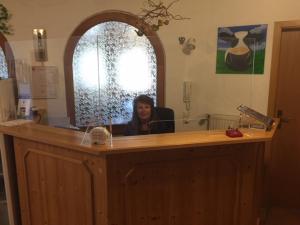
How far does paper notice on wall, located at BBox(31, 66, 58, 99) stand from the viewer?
92.9 inches

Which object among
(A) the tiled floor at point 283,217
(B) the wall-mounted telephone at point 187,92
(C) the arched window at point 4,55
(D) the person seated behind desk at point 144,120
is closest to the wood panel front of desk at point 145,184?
(D) the person seated behind desk at point 144,120

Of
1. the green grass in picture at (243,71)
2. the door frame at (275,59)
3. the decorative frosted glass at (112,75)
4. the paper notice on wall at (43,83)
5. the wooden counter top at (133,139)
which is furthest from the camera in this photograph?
the green grass in picture at (243,71)

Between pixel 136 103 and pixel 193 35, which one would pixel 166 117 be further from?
pixel 193 35

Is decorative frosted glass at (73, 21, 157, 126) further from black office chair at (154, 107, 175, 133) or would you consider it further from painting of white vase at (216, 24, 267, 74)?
painting of white vase at (216, 24, 267, 74)

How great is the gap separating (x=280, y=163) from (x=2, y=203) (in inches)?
108

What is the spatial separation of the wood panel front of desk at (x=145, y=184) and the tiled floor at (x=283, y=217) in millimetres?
855

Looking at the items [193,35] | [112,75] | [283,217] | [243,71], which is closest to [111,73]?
[112,75]

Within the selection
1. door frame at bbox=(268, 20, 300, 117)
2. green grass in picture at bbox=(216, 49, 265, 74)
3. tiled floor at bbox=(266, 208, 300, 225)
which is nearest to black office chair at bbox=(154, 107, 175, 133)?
green grass in picture at bbox=(216, 49, 265, 74)

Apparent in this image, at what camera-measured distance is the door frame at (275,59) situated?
2.67 meters

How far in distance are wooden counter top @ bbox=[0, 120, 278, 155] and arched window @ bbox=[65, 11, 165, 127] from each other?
8.3 inches

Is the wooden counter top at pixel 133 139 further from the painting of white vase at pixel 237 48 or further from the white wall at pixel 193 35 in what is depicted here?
the painting of white vase at pixel 237 48

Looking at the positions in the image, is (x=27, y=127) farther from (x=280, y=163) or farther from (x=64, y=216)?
(x=280, y=163)

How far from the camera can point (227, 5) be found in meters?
2.95

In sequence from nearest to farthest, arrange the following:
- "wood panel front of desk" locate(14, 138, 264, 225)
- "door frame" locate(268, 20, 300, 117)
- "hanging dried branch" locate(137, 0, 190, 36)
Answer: "wood panel front of desk" locate(14, 138, 264, 225), "door frame" locate(268, 20, 300, 117), "hanging dried branch" locate(137, 0, 190, 36)
